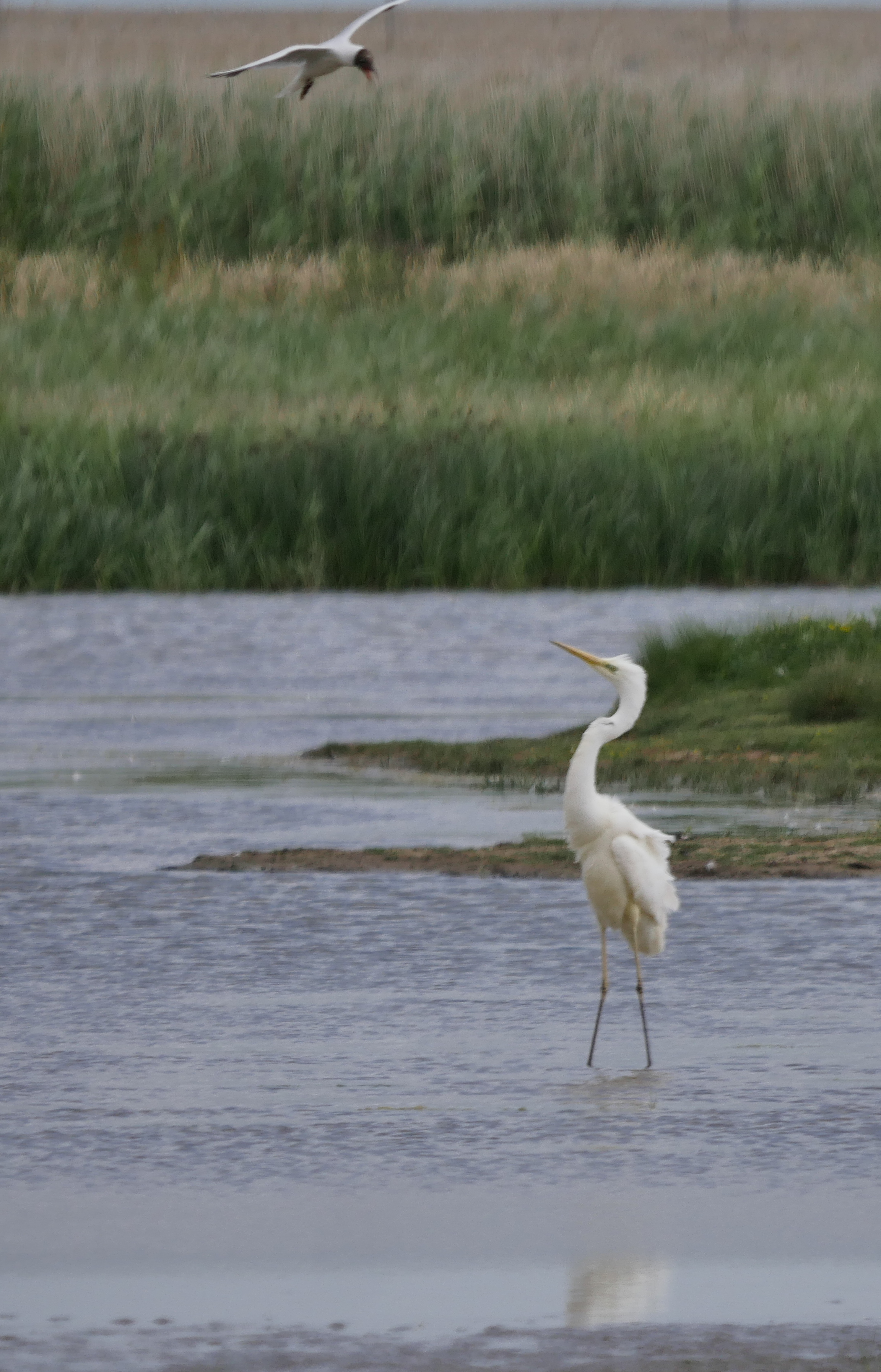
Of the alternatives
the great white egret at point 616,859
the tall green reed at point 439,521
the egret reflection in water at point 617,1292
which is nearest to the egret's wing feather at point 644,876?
the great white egret at point 616,859

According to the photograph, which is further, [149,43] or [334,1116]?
[149,43]

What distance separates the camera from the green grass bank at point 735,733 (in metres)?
15.1

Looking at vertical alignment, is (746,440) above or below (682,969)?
below

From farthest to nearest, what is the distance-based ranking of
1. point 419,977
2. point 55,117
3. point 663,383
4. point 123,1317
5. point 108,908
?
point 55,117, point 663,383, point 108,908, point 419,977, point 123,1317

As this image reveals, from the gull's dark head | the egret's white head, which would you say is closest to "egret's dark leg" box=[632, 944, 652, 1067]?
the egret's white head

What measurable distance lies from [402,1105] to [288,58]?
11.2 metres

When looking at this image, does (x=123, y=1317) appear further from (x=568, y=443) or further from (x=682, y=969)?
(x=568, y=443)

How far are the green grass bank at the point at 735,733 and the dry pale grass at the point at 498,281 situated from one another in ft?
62.3

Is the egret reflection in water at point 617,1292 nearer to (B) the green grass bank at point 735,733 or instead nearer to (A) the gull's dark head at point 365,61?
(B) the green grass bank at point 735,733

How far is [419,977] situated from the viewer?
387 inches

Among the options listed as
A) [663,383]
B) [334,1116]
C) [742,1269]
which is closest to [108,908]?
[334,1116]

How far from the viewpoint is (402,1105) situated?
7.91 meters

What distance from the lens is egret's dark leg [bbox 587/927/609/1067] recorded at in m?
8.38

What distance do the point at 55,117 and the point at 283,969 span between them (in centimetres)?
3321
